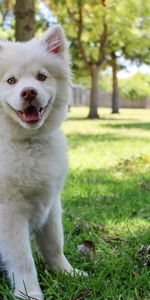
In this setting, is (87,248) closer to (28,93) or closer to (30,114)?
(30,114)

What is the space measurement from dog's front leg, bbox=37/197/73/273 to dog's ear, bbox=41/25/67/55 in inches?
35.2

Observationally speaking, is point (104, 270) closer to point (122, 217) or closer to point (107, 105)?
point (122, 217)

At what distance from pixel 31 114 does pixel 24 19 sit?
18.6 feet

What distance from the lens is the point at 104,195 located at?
4617 millimetres

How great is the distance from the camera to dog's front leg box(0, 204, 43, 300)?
2.32 m

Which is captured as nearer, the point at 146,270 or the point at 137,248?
the point at 146,270

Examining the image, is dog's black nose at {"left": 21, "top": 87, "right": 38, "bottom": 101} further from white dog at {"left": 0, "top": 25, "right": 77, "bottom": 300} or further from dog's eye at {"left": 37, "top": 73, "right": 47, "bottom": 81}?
dog's eye at {"left": 37, "top": 73, "right": 47, "bottom": 81}

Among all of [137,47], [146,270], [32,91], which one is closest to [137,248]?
[146,270]

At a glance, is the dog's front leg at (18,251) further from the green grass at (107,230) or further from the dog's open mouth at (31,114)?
the dog's open mouth at (31,114)

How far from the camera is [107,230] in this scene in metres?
3.46

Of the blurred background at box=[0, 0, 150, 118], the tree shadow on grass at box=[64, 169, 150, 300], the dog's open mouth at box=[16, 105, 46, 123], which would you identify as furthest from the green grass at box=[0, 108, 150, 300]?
the blurred background at box=[0, 0, 150, 118]

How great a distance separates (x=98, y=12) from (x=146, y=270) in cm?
1755

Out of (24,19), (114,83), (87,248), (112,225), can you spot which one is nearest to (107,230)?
(112,225)

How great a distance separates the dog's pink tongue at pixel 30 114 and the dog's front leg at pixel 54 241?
603 millimetres
